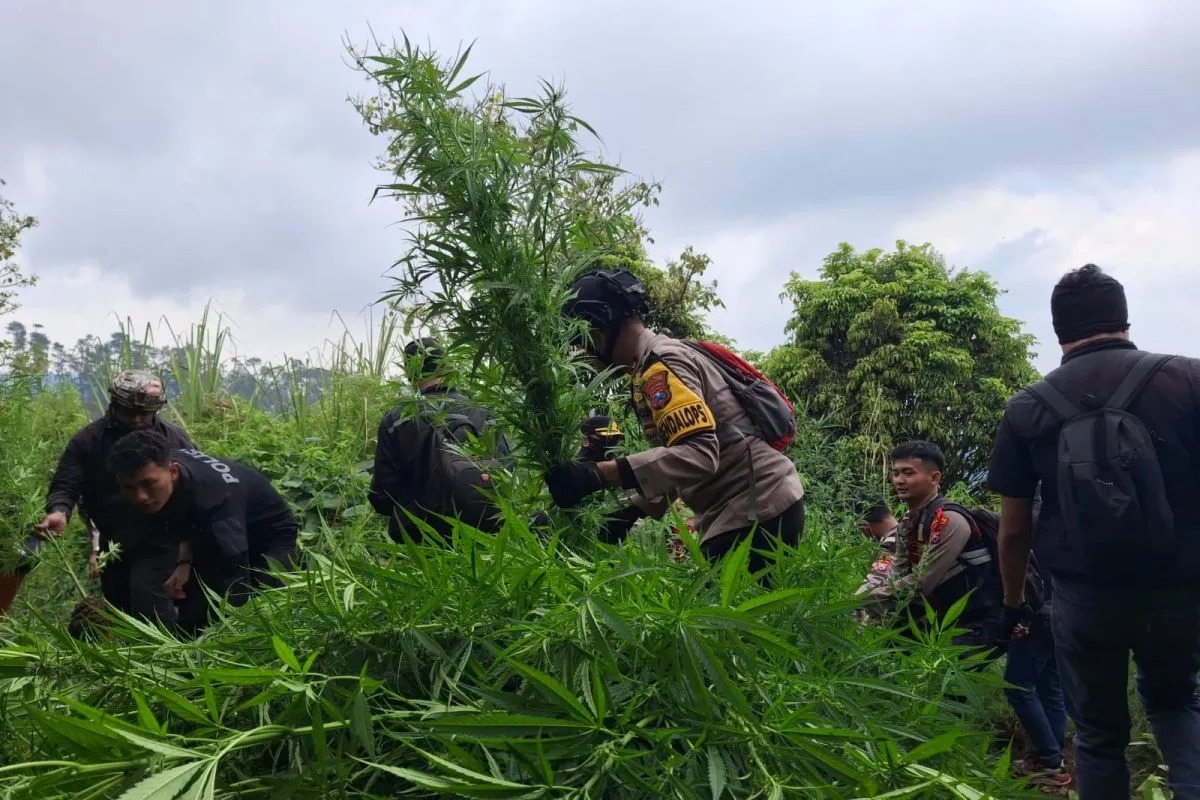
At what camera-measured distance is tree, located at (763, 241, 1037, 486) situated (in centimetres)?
1279

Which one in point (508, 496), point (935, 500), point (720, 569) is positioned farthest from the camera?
point (935, 500)

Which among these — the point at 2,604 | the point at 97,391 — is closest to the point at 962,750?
the point at 2,604

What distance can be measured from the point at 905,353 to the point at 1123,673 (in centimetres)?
988

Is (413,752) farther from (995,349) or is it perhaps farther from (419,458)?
(995,349)

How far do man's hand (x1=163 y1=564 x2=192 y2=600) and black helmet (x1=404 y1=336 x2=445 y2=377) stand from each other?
6.47ft

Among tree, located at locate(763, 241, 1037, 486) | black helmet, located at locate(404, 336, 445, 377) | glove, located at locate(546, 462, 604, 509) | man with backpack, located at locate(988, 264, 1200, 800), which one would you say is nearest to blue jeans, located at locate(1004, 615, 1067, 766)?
man with backpack, located at locate(988, 264, 1200, 800)

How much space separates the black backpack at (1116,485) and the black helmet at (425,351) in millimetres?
2047

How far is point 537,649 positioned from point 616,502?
1.25m

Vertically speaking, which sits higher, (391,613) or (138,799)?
(391,613)

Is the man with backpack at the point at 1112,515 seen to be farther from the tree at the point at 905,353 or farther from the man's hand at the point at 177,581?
the tree at the point at 905,353

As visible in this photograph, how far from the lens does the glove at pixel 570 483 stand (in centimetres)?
264

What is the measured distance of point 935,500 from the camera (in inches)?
187

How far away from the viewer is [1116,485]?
3184 mm

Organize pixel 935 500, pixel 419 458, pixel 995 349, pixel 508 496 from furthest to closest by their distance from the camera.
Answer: pixel 995 349 < pixel 419 458 < pixel 935 500 < pixel 508 496
